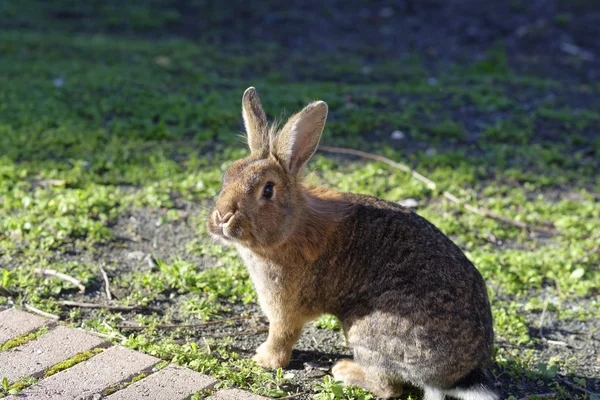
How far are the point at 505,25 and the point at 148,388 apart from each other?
31.6ft

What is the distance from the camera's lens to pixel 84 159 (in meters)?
6.21

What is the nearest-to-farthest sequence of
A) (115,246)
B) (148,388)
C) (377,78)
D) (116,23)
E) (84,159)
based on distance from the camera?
(148,388), (115,246), (84,159), (377,78), (116,23)

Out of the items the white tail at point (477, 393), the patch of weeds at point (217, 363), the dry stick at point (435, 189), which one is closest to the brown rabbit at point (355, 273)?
the white tail at point (477, 393)

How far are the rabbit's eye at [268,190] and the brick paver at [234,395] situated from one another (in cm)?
95

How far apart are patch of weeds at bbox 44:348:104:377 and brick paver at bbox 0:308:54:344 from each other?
0.35 meters

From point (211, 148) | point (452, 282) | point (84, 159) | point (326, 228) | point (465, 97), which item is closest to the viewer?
point (452, 282)

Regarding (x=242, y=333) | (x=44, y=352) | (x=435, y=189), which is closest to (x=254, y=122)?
(x=242, y=333)

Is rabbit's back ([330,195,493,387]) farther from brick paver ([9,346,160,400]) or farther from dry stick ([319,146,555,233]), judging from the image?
dry stick ([319,146,555,233])

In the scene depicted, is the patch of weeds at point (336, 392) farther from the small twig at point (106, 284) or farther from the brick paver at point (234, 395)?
the small twig at point (106, 284)

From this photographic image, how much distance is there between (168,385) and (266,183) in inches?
42.2

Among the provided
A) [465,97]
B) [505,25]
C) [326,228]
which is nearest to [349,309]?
[326,228]

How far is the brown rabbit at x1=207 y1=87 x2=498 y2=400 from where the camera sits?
3.64m

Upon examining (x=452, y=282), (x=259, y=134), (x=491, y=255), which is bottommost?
(x=491, y=255)

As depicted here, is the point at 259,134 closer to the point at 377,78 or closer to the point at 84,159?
the point at 84,159
